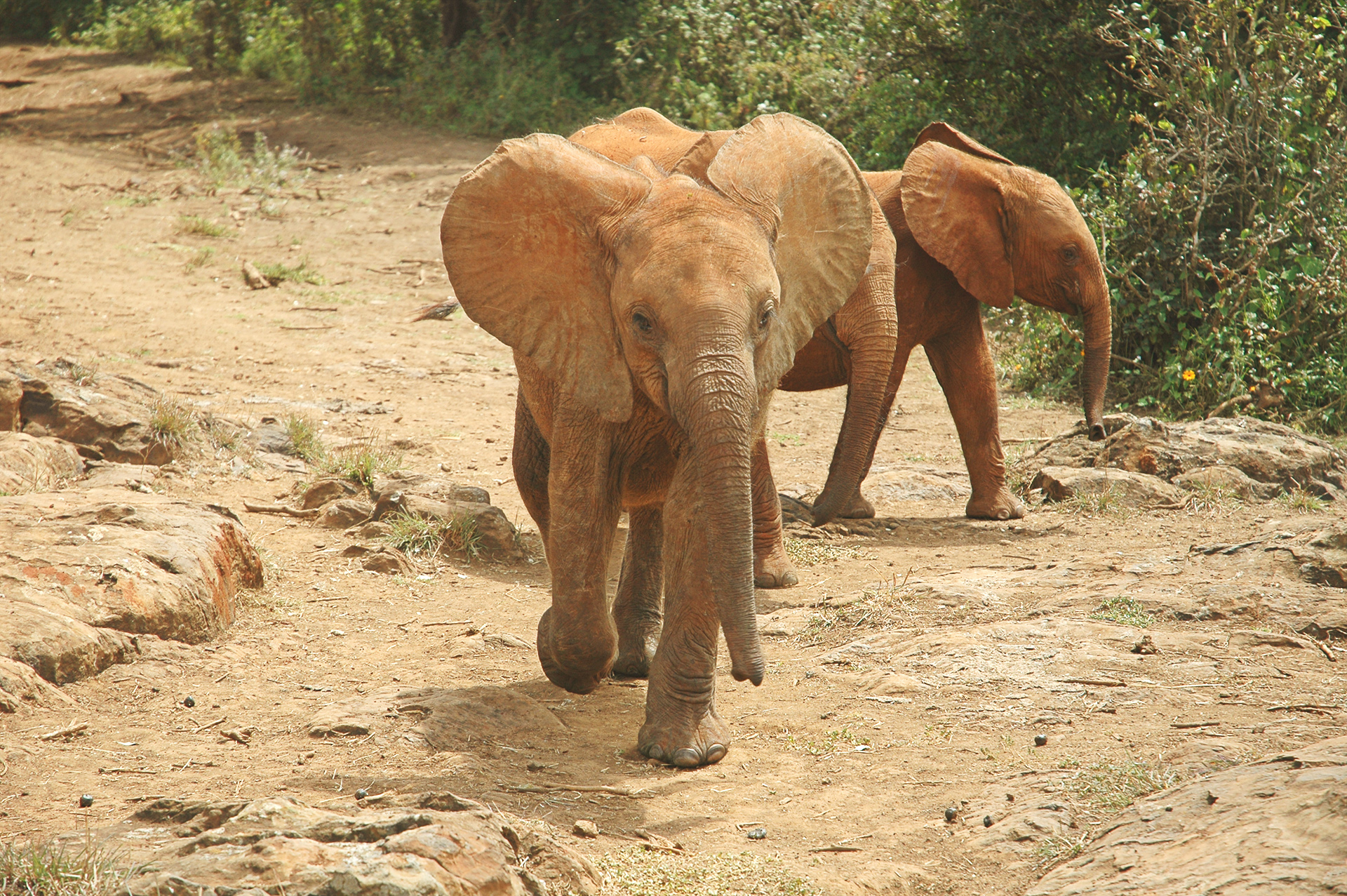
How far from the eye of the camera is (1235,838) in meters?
2.97

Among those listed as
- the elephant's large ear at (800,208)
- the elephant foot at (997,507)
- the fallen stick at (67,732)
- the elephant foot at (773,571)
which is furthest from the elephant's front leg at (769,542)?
the fallen stick at (67,732)

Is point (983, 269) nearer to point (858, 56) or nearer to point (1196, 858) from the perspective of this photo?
point (1196, 858)

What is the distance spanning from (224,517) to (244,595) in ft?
1.33

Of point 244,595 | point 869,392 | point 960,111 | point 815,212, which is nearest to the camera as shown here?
point 815,212

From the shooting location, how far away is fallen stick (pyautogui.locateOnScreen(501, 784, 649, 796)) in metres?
3.90

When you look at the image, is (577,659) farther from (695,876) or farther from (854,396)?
(854,396)

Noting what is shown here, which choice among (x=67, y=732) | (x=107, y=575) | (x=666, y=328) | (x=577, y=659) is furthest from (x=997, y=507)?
(x=67, y=732)

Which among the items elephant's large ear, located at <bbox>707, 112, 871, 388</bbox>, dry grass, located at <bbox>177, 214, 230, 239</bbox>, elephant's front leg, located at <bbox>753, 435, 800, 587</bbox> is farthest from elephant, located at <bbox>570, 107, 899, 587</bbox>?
dry grass, located at <bbox>177, 214, 230, 239</bbox>

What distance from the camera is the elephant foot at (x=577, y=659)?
4500 mm

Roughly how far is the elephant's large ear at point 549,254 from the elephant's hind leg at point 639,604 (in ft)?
3.91

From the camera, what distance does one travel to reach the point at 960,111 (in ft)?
45.0

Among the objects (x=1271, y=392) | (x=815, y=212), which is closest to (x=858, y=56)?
(x=1271, y=392)

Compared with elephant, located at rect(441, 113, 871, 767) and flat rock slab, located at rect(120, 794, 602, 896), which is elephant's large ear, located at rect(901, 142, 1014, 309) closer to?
elephant, located at rect(441, 113, 871, 767)

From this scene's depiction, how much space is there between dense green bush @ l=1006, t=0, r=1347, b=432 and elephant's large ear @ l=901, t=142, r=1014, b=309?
286cm
